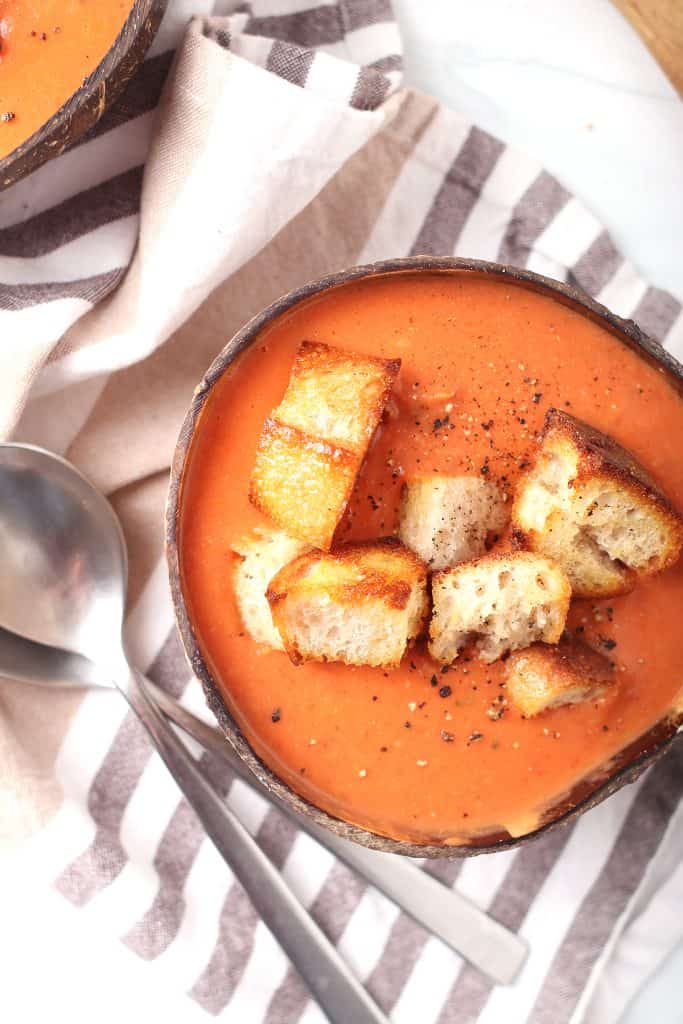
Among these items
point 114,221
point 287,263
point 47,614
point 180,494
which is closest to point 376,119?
point 287,263

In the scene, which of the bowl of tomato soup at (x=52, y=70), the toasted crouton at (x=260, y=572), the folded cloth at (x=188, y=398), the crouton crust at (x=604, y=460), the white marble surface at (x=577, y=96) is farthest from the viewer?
the white marble surface at (x=577, y=96)

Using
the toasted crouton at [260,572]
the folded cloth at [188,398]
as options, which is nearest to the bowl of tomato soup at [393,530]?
the toasted crouton at [260,572]

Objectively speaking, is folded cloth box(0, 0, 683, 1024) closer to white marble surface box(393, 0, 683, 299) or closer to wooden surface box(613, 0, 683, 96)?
white marble surface box(393, 0, 683, 299)

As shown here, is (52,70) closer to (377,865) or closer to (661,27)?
(661,27)

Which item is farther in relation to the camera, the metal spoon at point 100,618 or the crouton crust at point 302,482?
the metal spoon at point 100,618

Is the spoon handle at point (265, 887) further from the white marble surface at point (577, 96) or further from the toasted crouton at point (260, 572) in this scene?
the white marble surface at point (577, 96)
